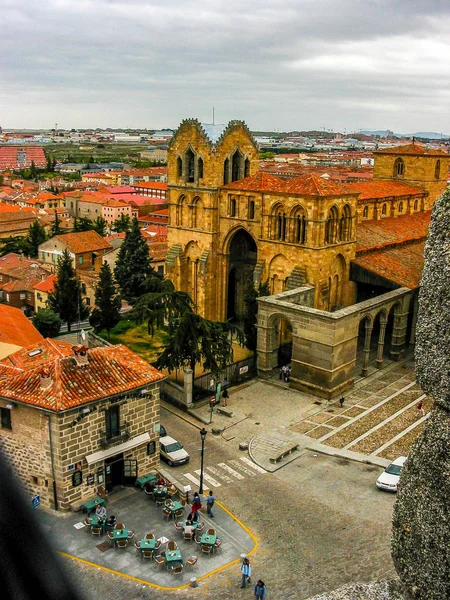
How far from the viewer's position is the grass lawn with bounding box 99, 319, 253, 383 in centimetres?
3819

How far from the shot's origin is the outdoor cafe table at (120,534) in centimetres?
1941

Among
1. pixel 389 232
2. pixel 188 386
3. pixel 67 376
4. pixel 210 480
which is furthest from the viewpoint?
pixel 389 232

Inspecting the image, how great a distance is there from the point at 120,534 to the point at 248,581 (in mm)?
4344

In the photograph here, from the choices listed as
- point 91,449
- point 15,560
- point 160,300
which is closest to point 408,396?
point 160,300

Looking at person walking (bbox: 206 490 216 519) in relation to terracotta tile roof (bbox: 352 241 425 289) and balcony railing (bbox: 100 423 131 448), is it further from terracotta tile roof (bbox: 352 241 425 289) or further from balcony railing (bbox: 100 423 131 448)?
terracotta tile roof (bbox: 352 241 425 289)

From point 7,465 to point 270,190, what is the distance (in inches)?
1417

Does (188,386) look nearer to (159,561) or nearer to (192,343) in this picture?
(192,343)

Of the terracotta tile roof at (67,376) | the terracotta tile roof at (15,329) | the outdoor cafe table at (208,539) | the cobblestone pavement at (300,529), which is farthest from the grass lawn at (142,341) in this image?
the outdoor cafe table at (208,539)

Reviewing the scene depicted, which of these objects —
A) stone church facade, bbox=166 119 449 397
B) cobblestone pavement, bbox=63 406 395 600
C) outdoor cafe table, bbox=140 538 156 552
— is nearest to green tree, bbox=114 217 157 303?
stone church facade, bbox=166 119 449 397

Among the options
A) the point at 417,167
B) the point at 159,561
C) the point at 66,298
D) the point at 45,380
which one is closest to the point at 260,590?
the point at 159,561

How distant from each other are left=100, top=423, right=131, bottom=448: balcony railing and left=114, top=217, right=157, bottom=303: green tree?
28.9 m

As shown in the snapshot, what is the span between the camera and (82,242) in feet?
218

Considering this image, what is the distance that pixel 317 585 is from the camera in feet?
58.5

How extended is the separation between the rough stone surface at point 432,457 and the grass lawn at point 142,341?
26513mm
